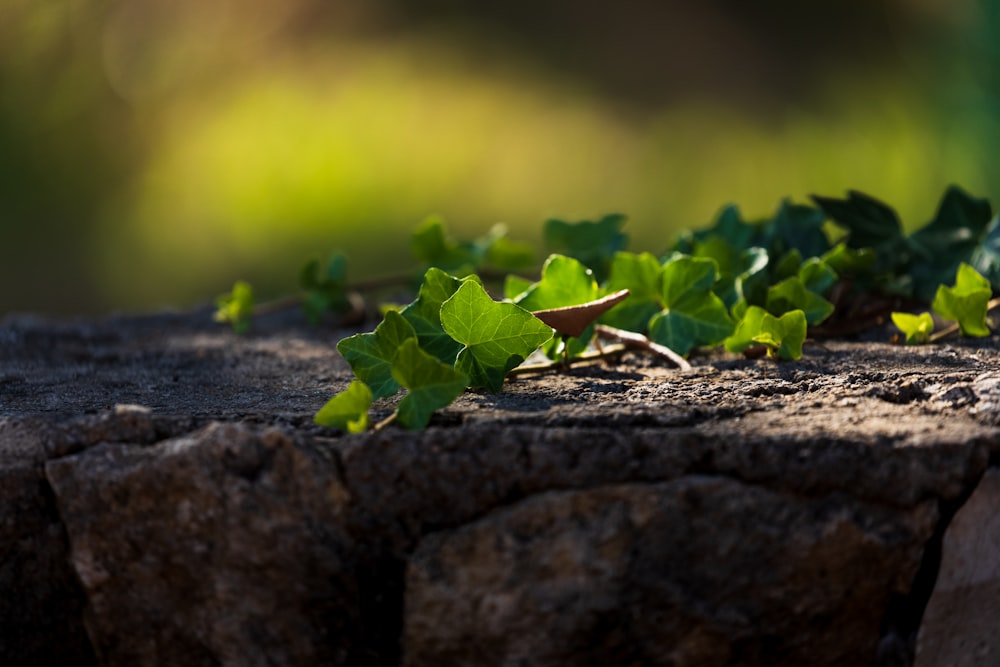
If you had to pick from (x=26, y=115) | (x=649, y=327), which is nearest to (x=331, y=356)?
(x=649, y=327)

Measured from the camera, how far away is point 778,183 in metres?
3.33

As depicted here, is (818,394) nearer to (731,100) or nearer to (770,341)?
(770,341)

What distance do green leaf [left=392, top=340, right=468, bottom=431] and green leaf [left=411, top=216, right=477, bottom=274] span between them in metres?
0.59

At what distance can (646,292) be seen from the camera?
969mm

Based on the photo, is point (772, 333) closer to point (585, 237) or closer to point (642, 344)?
point (642, 344)

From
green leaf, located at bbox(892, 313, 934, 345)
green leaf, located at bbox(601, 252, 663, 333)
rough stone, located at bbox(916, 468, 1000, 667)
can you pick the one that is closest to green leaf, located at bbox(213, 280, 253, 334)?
green leaf, located at bbox(601, 252, 663, 333)

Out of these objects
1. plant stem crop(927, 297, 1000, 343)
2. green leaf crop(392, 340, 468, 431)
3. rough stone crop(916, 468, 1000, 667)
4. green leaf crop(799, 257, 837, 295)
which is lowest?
rough stone crop(916, 468, 1000, 667)

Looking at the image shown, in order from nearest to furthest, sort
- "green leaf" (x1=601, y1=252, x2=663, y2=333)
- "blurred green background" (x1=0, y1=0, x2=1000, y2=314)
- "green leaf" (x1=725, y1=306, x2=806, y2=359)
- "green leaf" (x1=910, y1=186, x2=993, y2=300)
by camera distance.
→ "green leaf" (x1=725, y1=306, x2=806, y2=359)
"green leaf" (x1=601, y1=252, x2=663, y2=333)
"green leaf" (x1=910, y1=186, x2=993, y2=300)
"blurred green background" (x1=0, y1=0, x2=1000, y2=314)

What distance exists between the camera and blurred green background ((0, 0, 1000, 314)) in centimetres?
323

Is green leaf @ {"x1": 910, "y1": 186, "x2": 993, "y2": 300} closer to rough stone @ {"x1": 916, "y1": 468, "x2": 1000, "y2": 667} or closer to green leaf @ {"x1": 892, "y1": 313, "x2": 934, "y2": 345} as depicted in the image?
green leaf @ {"x1": 892, "y1": 313, "x2": 934, "y2": 345}

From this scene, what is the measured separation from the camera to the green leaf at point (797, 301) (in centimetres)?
94

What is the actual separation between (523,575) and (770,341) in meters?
0.39

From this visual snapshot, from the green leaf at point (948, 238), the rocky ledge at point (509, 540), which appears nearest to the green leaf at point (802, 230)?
the green leaf at point (948, 238)

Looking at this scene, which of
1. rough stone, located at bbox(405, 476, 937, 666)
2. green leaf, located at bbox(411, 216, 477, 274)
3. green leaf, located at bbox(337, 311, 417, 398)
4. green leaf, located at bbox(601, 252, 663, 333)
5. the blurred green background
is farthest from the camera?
the blurred green background
